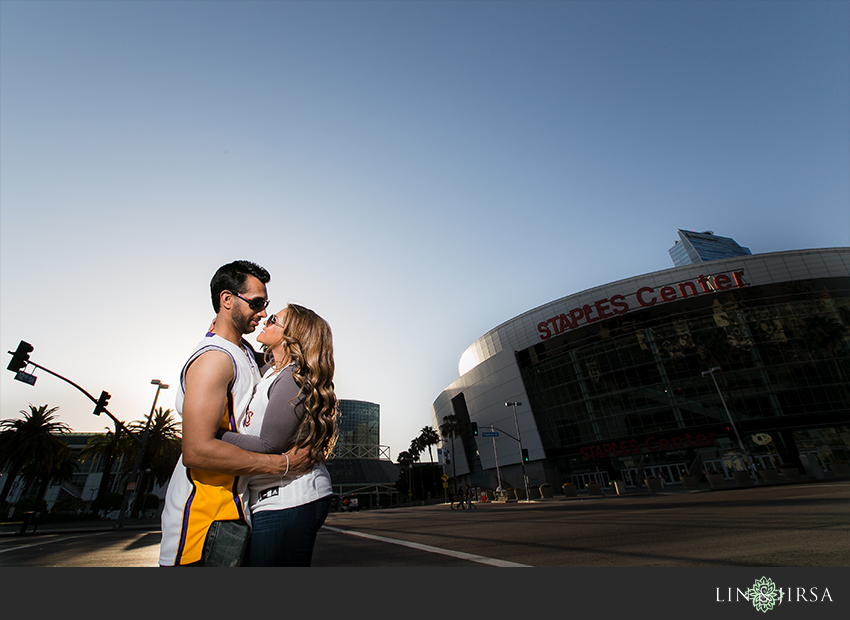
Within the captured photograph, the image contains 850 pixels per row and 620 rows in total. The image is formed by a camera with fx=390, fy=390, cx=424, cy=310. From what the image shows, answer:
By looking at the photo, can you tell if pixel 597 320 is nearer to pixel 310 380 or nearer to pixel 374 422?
pixel 310 380

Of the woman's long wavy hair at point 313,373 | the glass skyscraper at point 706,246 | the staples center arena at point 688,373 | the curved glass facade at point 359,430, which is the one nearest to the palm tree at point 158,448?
the staples center arena at point 688,373

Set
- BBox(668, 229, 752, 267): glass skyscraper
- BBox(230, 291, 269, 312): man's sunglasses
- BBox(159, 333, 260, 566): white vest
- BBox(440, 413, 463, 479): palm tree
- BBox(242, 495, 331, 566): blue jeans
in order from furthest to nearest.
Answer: BBox(668, 229, 752, 267): glass skyscraper → BBox(440, 413, 463, 479): palm tree → BBox(230, 291, 269, 312): man's sunglasses → BBox(242, 495, 331, 566): blue jeans → BBox(159, 333, 260, 566): white vest

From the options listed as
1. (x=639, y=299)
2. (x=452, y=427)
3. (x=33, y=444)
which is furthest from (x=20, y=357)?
(x=452, y=427)

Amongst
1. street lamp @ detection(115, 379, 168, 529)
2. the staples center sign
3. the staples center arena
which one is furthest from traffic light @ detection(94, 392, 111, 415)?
the staples center sign

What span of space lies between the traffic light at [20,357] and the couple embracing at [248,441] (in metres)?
16.3

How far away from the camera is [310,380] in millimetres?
1979

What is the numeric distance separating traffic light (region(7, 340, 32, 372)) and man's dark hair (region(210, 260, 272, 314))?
16.2 meters

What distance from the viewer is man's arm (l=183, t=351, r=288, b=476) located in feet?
5.27

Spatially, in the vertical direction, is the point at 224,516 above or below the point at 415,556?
above

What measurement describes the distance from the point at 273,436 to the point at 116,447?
46.2 m

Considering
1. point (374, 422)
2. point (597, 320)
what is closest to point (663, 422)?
point (597, 320)

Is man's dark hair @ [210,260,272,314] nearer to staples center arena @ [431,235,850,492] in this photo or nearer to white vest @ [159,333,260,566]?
white vest @ [159,333,260,566]

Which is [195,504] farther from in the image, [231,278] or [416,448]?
[416,448]

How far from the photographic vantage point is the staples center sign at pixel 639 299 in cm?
4572
